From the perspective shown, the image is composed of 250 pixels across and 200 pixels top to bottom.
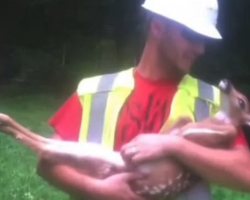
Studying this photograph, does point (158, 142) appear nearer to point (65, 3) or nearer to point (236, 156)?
point (236, 156)

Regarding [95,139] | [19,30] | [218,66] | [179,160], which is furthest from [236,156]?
[19,30]

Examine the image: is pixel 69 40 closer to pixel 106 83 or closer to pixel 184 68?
pixel 106 83

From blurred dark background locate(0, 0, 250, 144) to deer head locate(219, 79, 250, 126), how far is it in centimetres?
661

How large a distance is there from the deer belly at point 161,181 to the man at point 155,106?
27 mm

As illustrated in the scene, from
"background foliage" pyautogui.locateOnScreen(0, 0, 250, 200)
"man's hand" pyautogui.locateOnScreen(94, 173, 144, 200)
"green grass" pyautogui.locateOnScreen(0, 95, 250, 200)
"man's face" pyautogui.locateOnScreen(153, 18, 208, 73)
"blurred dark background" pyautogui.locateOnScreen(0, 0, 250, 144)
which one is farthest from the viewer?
"blurred dark background" pyautogui.locateOnScreen(0, 0, 250, 144)

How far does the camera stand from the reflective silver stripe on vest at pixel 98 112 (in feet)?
9.31

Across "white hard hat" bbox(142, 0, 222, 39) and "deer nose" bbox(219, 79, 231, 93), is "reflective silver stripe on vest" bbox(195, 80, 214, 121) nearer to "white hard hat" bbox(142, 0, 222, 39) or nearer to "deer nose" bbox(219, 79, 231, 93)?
"deer nose" bbox(219, 79, 231, 93)

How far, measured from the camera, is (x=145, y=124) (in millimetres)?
2836

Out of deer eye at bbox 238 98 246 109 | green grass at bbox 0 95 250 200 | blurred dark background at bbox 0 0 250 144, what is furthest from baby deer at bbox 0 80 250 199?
blurred dark background at bbox 0 0 250 144

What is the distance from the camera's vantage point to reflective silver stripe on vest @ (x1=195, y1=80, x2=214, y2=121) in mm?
2807

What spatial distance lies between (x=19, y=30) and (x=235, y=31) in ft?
11.9

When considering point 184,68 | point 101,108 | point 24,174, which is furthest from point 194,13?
point 24,174

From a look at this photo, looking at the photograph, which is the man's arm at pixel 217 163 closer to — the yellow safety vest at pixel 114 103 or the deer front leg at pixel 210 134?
the deer front leg at pixel 210 134

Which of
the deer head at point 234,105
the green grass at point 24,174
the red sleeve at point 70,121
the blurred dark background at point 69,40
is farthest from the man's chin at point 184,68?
the blurred dark background at point 69,40
